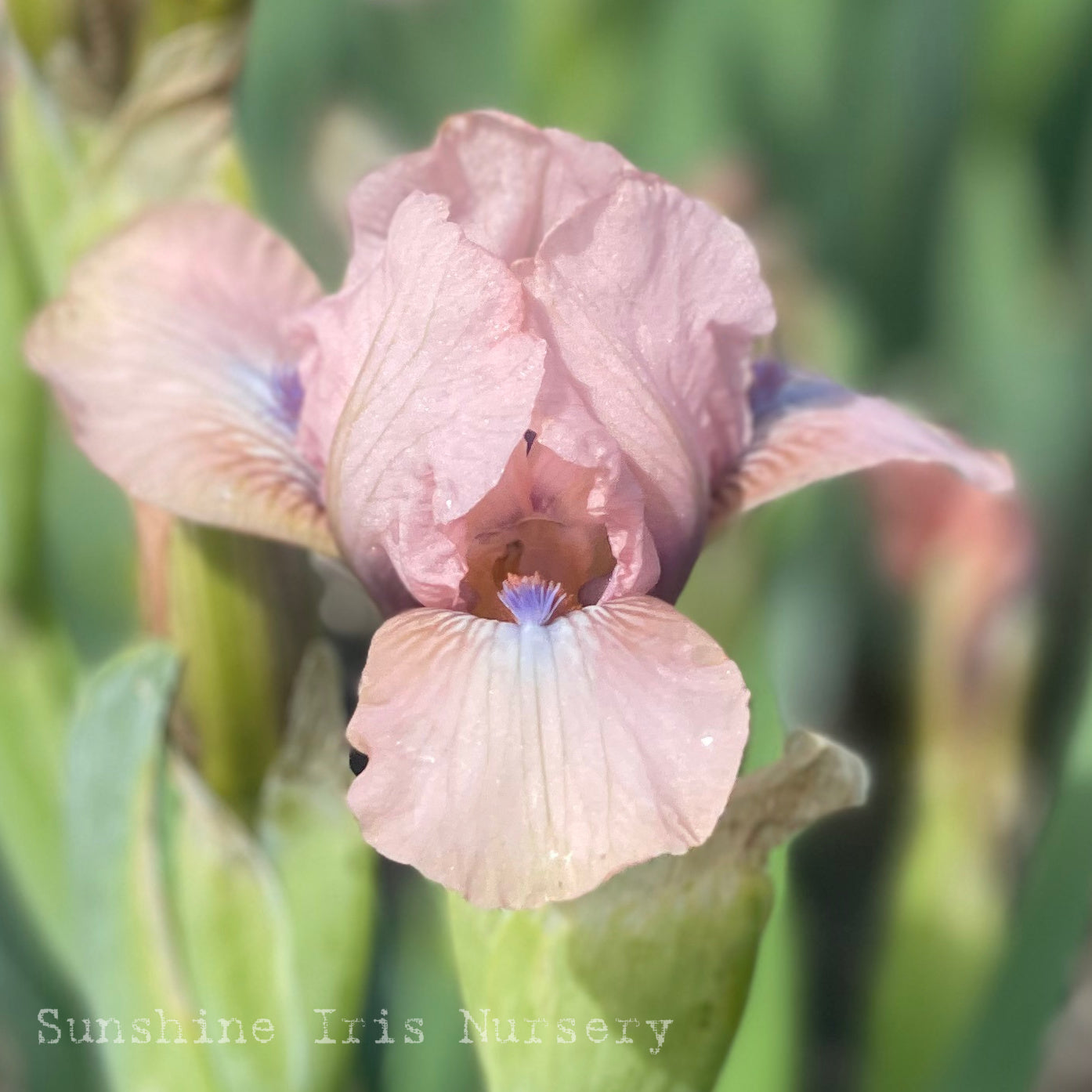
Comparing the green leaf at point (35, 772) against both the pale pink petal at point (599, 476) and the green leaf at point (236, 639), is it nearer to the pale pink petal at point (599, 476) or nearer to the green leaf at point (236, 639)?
the green leaf at point (236, 639)

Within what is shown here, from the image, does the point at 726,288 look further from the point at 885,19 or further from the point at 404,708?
the point at 885,19

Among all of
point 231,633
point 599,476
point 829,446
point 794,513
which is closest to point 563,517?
point 599,476

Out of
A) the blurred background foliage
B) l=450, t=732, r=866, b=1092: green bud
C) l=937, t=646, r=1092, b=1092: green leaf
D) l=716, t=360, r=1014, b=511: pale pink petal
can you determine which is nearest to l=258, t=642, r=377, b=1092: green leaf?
the blurred background foliage

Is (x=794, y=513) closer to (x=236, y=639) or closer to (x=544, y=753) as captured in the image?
(x=236, y=639)

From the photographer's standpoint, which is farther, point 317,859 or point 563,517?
point 317,859

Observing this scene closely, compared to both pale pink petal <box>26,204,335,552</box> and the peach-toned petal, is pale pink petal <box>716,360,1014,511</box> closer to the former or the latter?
the peach-toned petal

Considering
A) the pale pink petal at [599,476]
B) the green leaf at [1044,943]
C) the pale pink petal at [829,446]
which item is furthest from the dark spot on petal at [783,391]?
the green leaf at [1044,943]

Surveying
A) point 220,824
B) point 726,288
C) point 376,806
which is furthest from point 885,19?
point 376,806
